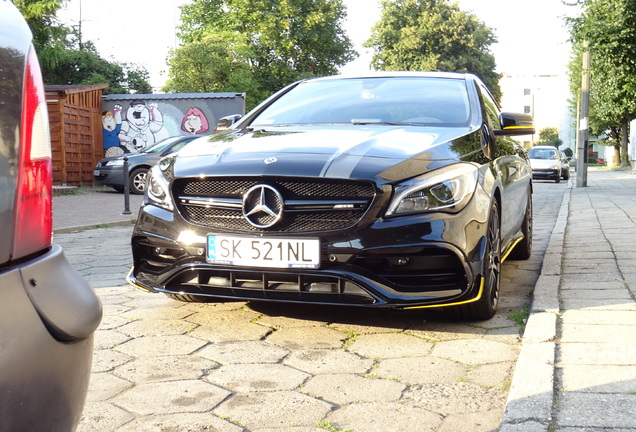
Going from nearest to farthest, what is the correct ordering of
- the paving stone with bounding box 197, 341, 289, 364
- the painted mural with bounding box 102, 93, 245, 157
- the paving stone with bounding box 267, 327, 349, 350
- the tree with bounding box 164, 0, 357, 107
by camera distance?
the paving stone with bounding box 197, 341, 289, 364 < the paving stone with bounding box 267, 327, 349, 350 < the painted mural with bounding box 102, 93, 245, 157 < the tree with bounding box 164, 0, 357, 107

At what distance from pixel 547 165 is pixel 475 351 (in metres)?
24.4

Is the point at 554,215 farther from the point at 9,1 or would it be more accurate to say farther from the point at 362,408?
the point at 9,1

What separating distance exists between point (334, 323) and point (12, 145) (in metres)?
2.87

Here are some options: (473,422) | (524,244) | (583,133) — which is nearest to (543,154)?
(583,133)

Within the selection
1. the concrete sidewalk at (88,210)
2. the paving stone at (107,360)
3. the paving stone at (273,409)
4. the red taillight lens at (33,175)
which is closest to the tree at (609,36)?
the concrete sidewalk at (88,210)

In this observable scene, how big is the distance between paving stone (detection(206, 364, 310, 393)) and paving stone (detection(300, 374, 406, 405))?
82mm

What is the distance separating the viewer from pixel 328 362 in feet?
11.1

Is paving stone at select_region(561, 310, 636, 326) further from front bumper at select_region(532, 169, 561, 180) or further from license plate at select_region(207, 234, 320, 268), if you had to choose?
front bumper at select_region(532, 169, 561, 180)

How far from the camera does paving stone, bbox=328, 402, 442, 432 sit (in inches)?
102

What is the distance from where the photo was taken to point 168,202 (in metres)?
3.87

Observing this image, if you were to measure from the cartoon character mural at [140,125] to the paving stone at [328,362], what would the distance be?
20.9m

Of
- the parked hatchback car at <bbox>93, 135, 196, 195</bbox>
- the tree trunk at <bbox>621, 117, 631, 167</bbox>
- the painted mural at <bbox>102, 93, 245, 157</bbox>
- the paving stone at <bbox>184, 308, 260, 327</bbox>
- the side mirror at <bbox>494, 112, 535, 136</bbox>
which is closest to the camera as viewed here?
the paving stone at <bbox>184, 308, 260, 327</bbox>

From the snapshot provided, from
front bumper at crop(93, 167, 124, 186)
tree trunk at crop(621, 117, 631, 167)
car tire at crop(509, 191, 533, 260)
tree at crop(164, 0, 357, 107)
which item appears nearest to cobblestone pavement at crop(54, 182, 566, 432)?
car tire at crop(509, 191, 533, 260)

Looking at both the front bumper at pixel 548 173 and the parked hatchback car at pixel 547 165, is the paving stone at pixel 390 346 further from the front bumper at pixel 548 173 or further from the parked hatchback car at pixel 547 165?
the front bumper at pixel 548 173
